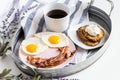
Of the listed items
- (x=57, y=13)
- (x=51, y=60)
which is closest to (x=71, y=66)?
(x=51, y=60)

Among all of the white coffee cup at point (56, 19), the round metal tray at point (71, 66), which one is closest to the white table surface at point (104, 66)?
the round metal tray at point (71, 66)

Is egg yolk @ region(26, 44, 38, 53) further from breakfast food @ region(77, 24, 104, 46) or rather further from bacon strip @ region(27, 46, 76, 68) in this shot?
breakfast food @ region(77, 24, 104, 46)

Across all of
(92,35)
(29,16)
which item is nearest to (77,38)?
(92,35)

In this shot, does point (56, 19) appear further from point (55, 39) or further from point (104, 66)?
point (104, 66)

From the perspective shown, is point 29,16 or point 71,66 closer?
point 71,66

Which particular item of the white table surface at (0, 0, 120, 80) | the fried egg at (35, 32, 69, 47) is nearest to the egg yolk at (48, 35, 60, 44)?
the fried egg at (35, 32, 69, 47)

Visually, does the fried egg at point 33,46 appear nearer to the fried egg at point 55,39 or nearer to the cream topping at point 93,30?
the fried egg at point 55,39
